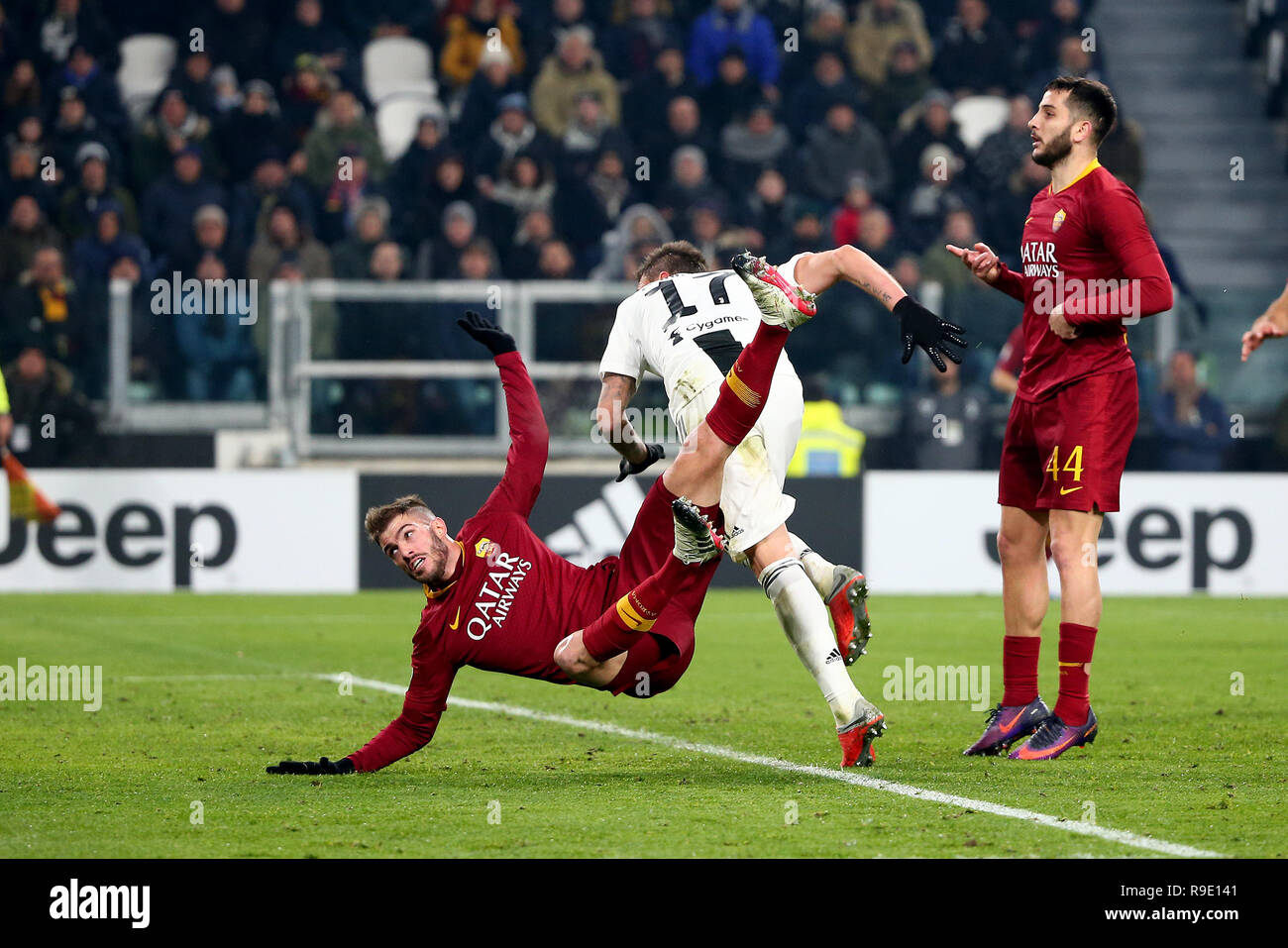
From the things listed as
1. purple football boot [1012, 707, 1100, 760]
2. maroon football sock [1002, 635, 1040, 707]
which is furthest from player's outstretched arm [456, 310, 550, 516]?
purple football boot [1012, 707, 1100, 760]

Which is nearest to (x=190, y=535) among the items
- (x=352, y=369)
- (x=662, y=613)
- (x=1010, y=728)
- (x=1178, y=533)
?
(x=352, y=369)

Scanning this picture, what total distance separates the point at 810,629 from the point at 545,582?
35.8 inches

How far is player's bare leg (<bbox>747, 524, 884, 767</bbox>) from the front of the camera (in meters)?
6.13

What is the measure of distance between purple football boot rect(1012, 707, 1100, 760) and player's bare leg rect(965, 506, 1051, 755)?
0.52ft

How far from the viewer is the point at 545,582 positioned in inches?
249

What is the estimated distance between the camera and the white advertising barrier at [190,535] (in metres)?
13.6

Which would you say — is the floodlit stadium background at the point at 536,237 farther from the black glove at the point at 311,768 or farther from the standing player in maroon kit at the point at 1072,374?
the black glove at the point at 311,768

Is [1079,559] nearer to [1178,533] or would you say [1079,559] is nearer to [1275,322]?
[1275,322]

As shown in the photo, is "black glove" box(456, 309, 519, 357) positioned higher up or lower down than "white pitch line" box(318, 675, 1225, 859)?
higher up

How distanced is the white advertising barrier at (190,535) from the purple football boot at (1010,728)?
26.8 feet

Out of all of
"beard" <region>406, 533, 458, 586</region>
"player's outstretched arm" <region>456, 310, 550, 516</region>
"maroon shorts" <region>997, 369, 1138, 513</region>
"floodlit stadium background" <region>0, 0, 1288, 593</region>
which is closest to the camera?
"beard" <region>406, 533, 458, 586</region>

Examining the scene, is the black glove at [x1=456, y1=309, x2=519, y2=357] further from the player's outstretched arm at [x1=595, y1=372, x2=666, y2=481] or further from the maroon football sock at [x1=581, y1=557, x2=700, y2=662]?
the maroon football sock at [x1=581, y1=557, x2=700, y2=662]

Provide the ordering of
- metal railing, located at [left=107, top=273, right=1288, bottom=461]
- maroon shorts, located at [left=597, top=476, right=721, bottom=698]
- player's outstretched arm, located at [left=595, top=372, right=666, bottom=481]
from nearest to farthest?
maroon shorts, located at [left=597, top=476, right=721, bottom=698]
player's outstretched arm, located at [left=595, top=372, right=666, bottom=481]
metal railing, located at [left=107, top=273, right=1288, bottom=461]
